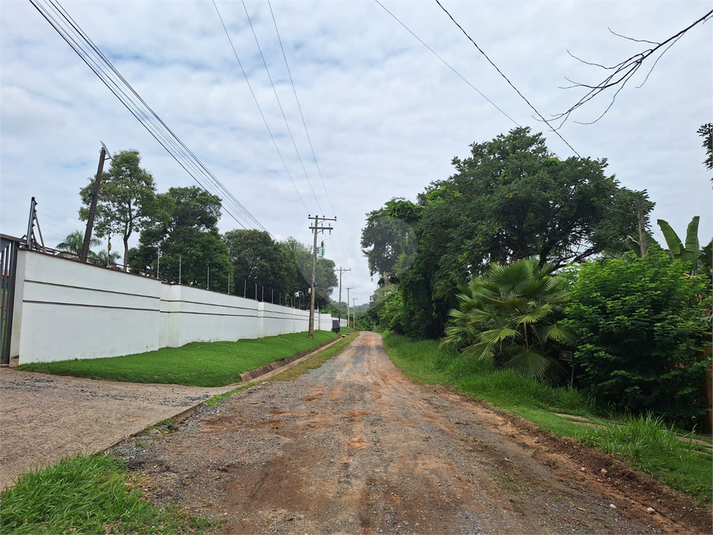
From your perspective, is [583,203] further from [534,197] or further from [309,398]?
[309,398]

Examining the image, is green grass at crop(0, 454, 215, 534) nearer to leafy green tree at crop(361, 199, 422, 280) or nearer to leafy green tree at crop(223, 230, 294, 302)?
leafy green tree at crop(361, 199, 422, 280)

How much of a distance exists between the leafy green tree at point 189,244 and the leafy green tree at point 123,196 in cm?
731

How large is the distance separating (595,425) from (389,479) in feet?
15.5

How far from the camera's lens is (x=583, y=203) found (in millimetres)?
17375


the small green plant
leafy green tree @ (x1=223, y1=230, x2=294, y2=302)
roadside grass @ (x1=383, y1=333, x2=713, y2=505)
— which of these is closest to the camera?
the small green plant

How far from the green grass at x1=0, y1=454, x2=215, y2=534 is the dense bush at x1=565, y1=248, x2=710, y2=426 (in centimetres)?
783

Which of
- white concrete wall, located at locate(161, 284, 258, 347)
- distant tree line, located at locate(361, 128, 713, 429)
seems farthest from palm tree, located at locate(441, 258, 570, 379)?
white concrete wall, located at locate(161, 284, 258, 347)

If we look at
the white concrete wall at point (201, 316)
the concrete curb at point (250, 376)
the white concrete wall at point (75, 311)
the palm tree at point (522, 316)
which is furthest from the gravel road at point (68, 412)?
the white concrete wall at point (201, 316)

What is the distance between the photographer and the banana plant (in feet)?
40.0

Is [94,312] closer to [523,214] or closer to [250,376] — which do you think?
[250,376]

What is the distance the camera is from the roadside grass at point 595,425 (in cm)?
518

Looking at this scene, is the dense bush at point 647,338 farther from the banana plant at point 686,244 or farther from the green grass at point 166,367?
the green grass at point 166,367

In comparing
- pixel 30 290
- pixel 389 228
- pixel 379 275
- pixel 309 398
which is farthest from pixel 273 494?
pixel 379 275

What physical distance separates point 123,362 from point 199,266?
29.3 meters
